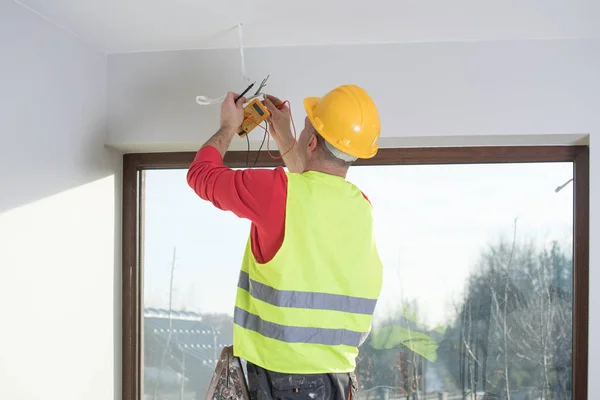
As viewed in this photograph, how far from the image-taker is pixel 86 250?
2672mm

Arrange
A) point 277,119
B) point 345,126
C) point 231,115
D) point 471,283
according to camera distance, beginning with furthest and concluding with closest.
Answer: point 471,283 < point 277,119 < point 231,115 < point 345,126

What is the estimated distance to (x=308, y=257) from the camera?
6.25 feet

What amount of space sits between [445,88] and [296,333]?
1274mm

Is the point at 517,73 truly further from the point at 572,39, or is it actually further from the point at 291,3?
the point at 291,3

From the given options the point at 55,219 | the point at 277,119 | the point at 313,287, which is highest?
the point at 277,119

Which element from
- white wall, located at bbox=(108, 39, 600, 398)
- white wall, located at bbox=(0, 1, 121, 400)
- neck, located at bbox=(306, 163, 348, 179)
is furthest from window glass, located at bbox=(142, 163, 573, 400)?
white wall, located at bbox=(0, 1, 121, 400)

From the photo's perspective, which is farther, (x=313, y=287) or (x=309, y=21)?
(x=309, y=21)

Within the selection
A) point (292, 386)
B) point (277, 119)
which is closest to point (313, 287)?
point (292, 386)

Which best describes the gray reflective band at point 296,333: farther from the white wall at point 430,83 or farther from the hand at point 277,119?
the white wall at point 430,83

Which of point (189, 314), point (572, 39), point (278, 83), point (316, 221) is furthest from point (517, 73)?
point (189, 314)

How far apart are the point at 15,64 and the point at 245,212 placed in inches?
38.5

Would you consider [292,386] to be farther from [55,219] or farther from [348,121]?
[55,219]

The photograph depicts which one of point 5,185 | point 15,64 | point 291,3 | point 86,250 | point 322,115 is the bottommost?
point 86,250

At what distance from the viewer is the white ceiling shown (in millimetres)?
2264
